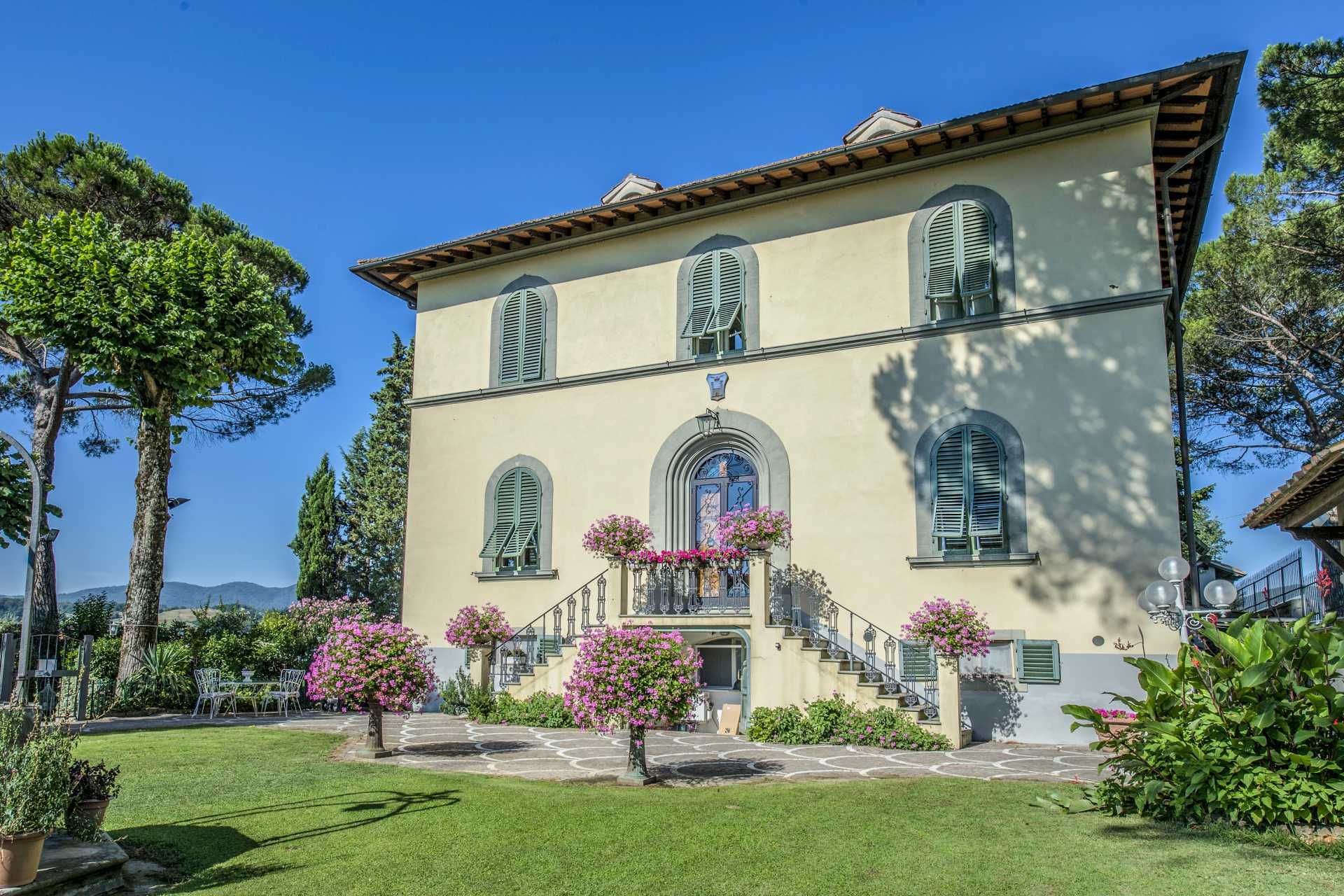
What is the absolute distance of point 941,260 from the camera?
44.7 feet

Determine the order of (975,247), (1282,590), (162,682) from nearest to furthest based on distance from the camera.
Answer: (975,247), (162,682), (1282,590)

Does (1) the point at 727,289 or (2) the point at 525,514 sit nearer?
(1) the point at 727,289

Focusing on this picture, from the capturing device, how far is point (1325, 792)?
6.10 meters

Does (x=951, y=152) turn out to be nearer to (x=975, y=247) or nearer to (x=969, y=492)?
(x=975, y=247)

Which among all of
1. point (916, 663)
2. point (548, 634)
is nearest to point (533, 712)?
point (548, 634)

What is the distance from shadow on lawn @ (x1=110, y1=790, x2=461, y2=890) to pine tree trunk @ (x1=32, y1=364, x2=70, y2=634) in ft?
44.2

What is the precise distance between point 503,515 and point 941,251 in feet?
28.4

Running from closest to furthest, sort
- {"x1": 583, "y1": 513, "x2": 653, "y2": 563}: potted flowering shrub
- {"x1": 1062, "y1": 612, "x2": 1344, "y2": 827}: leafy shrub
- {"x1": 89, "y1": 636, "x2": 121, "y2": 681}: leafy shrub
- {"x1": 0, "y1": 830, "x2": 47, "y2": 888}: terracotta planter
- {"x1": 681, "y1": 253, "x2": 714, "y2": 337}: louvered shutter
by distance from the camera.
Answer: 1. {"x1": 0, "y1": 830, "x2": 47, "y2": 888}: terracotta planter
2. {"x1": 1062, "y1": 612, "x2": 1344, "y2": 827}: leafy shrub
3. {"x1": 583, "y1": 513, "x2": 653, "y2": 563}: potted flowering shrub
4. {"x1": 681, "y1": 253, "x2": 714, "y2": 337}: louvered shutter
5. {"x1": 89, "y1": 636, "x2": 121, "y2": 681}: leafy shrub

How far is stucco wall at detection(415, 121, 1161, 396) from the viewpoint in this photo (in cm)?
1263

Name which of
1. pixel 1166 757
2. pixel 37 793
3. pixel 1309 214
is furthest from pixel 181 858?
pixel 1309 214

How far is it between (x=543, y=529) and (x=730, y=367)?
435cm

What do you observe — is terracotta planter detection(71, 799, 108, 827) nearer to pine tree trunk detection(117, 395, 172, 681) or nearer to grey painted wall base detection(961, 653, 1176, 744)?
grey painted wall base detection(961, 653, 1176, 744)

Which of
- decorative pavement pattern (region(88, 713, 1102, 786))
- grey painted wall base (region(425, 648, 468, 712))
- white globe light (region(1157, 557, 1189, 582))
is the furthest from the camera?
grey painted wall base (region(425, 648, 468, 712))

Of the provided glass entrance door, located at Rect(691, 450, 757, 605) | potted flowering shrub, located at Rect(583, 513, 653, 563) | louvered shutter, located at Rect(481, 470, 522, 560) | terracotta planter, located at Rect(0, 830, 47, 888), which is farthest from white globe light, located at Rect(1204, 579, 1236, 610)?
louvered shutter, located at Rect(481, 470, 522, 560)
